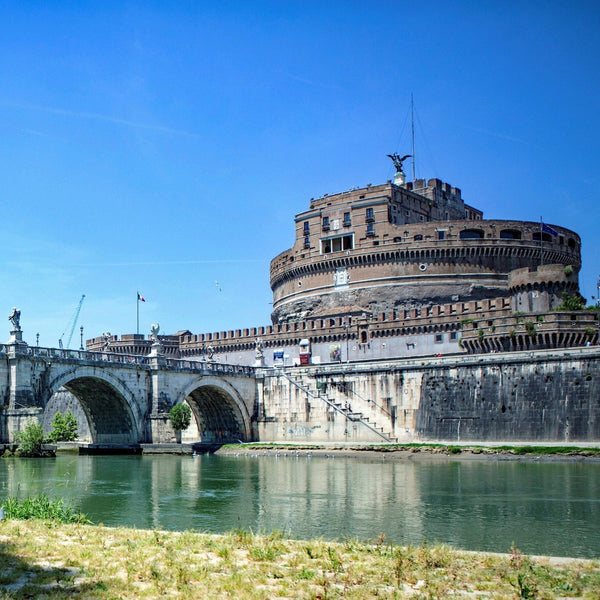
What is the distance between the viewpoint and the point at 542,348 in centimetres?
5491

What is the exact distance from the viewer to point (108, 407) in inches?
2251

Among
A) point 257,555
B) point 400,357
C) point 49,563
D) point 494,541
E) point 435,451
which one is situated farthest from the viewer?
point 400,357

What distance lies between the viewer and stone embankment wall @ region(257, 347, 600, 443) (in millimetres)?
47594

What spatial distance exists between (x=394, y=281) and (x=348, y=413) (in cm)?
2301

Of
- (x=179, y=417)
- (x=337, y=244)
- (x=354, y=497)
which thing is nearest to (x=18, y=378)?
(x=179, y=417)

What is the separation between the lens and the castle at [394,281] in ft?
215

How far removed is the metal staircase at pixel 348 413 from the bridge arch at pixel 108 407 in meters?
13.0

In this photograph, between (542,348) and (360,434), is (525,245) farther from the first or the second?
(360,434)

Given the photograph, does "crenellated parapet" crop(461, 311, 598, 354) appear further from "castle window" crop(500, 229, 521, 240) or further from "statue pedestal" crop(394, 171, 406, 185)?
"statue pedestal" crop(394, 171, 406, 185)

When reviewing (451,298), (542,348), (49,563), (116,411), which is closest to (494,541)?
(49,563)

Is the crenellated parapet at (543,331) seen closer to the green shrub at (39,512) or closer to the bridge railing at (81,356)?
the bridge railing at (81,356)

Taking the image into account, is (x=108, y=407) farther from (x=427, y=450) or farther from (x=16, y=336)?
(x=427, y=450)

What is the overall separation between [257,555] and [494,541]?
896 centimetres

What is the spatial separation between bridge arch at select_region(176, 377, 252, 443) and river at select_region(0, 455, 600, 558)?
16.6m
